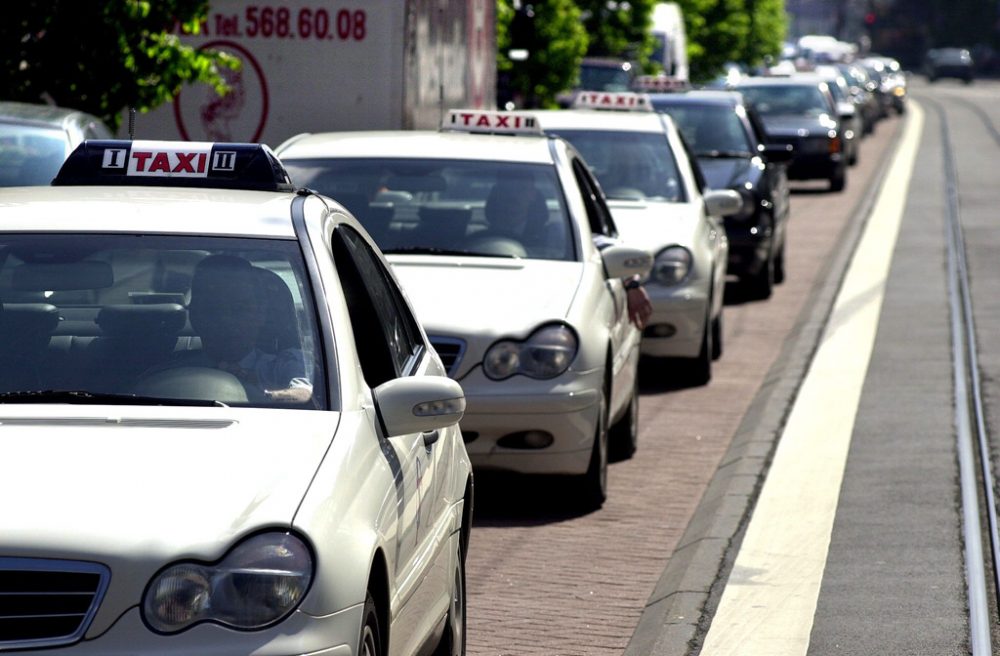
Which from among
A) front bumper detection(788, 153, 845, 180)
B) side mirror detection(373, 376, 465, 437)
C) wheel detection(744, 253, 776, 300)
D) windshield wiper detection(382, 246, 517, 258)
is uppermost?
side mirror detection(373, 376, 465, 437)

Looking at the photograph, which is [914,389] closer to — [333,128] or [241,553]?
[333,128]

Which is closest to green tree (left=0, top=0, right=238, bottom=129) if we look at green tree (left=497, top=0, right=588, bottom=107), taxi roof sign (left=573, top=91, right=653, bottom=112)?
taxi roof sign (left=573, top=91, right=653, bottom=112)

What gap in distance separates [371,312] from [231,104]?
9626 millimetres

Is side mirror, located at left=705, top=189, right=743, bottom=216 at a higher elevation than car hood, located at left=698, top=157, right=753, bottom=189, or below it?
higher

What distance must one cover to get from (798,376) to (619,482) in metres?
3.55

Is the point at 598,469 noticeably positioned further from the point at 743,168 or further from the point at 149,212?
the point at 743,168

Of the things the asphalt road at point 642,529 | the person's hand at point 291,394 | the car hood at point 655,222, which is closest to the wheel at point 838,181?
the asphalt road at point 642,529

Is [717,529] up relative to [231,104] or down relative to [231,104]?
down

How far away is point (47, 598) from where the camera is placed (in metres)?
3.82

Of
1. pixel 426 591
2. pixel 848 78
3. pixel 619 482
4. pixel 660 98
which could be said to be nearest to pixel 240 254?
pixel 426 591

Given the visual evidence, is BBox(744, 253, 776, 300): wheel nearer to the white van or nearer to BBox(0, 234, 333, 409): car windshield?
BBox(0, 234, 333, 409): car windshield

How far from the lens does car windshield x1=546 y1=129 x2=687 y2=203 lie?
13438 millimetres

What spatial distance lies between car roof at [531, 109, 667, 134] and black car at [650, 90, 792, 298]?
9.69 ft

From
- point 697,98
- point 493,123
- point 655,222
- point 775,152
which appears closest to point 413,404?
point 493,123
